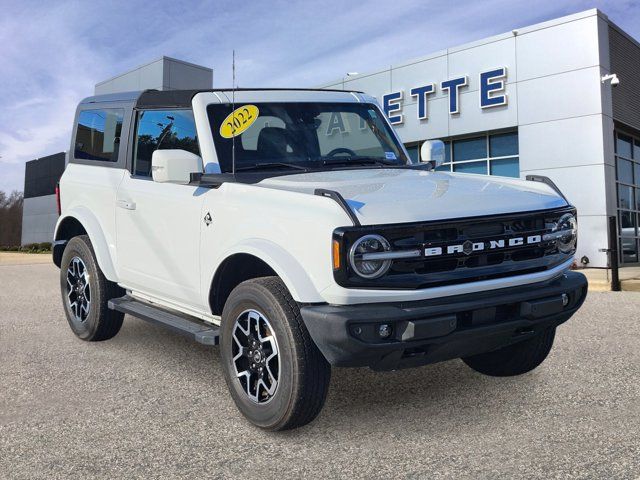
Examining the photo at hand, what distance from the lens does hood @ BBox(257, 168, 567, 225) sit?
304 cm

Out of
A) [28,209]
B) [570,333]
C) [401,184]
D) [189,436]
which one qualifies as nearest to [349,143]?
[401,184]

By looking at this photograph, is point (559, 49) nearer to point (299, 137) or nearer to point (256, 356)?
point (299, 137)

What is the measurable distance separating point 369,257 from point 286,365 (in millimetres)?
733

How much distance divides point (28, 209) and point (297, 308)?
5098 centimetres

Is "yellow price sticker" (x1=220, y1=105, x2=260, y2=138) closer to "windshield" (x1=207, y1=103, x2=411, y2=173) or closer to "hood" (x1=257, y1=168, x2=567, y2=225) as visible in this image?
"windshield" (x1=207, y1=103, x2=411, y2=173)

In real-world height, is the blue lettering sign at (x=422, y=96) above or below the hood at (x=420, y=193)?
above

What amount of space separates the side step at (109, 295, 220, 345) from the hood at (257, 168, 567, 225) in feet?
3.32

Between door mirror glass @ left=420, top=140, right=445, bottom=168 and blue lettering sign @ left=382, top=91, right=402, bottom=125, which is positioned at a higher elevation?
blue lettering sign @ left=382, top=91, right=402, bottom=125

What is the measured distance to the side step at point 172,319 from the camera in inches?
149

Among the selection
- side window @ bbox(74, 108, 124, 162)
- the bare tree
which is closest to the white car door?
side window @ bbox(74, 108, 124, 162)

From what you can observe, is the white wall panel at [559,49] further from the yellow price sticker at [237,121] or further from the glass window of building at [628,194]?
the yellow price sticker at [237,121]

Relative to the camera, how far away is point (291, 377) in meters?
Result: 3.11

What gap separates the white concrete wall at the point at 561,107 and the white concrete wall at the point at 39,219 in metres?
34.9

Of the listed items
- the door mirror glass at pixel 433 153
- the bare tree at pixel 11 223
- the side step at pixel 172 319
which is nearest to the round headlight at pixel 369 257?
the side step at pixel 172 319
